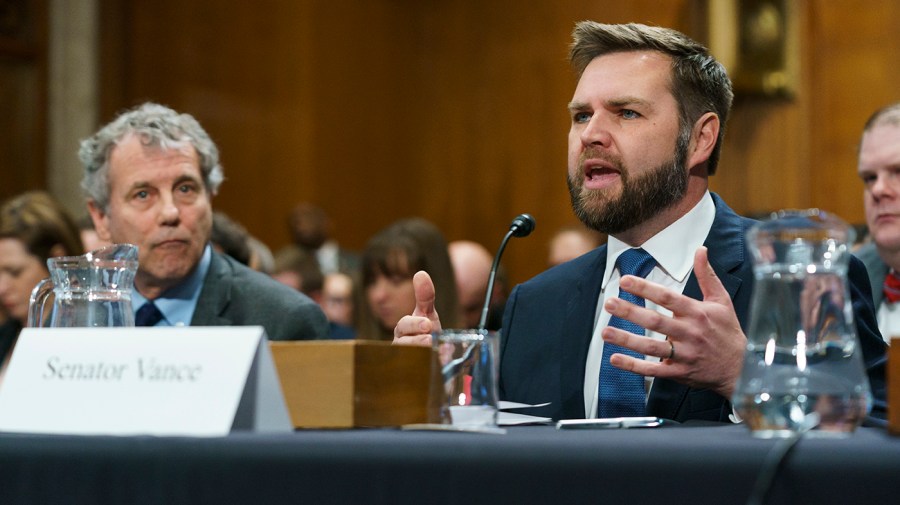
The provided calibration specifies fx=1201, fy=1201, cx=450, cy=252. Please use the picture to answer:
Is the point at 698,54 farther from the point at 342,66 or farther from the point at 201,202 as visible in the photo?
the point at 342,66

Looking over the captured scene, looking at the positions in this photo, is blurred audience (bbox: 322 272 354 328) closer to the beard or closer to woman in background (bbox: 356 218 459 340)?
woman in background (bbox: 356 218 459 340)

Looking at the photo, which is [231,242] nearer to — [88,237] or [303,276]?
[88,237]

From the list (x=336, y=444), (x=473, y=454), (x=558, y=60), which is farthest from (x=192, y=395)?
(x=558, y=60)

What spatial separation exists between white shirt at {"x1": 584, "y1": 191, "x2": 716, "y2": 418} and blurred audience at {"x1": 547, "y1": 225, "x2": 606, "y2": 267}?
3.04 metres

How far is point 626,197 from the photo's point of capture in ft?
8.63

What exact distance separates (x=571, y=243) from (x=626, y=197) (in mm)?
3203

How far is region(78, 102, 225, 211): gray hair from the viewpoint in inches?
137

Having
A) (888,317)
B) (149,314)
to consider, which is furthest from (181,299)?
(888,317)

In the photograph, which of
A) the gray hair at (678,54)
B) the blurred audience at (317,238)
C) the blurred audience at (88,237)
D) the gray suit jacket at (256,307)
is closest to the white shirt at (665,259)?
the gray hair at (678,54)

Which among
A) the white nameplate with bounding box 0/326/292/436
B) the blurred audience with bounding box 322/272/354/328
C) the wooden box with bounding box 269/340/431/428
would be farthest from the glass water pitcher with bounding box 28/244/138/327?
the blurred audience with bounding box 322/272/354/328

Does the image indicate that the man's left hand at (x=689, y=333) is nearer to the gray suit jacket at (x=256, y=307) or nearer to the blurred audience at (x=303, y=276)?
the gray suit jacket at (x=256, y=307)

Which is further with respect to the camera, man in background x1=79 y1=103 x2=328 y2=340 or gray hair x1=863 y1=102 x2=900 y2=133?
gray hair x1=863 y1=102 x2=900 y2=133

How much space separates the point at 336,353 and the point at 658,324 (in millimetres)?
443

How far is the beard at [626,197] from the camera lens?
263 cm
